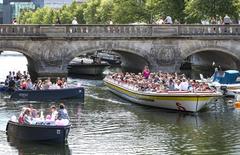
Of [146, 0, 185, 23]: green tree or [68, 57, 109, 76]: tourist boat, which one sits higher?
[146, 0, 185, 23]: green tree

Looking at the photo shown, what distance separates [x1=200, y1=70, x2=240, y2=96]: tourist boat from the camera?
5084 cm

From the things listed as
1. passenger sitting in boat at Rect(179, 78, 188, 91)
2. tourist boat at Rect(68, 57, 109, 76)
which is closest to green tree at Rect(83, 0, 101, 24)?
tourist boat at Rect(68, 57, 109, 76)

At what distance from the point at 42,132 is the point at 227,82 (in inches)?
936

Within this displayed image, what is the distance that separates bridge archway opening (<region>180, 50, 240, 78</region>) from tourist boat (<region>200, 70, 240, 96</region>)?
12.2 m

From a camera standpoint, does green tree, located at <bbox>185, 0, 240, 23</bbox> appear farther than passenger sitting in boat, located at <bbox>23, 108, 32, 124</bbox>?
Yes

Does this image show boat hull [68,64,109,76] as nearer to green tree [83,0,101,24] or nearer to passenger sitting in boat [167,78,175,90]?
passenger sitting in boat [167,78,175,90]

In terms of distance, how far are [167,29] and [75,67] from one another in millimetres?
12434

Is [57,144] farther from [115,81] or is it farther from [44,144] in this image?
[115,81]

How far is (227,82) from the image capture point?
52.2 metres

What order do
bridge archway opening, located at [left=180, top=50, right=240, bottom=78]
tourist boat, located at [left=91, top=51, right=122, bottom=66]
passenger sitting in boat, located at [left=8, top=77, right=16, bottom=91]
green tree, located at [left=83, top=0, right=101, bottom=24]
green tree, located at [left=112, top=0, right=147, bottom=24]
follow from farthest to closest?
green tree, located at [left=83, top=0, right=101, bottom=24] → tourist boat, located at [left=91, top=51, right=122, bottom=66] → green tree, located at [left=112, top=0, right=147, bottom=24] → bridge archway opening, located at [left=180, top=50, right=240, bottom=78] → passenger sitting in boat, located at [left=8, top=77, right=16, bottom=91]

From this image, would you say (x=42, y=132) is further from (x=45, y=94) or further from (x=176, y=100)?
(x=45, y=94)

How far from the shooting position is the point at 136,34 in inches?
2472

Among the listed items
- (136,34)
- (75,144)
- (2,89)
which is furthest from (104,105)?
(136,34)

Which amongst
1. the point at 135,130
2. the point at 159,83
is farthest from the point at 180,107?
the point at 135,130
